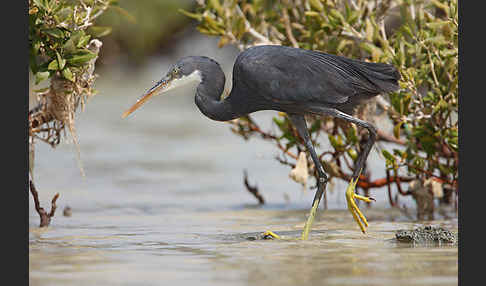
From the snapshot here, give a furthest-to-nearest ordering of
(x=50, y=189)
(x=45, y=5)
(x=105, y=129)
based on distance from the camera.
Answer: (x=105, y=129), (x=50, y=189), (x=45, y=5)

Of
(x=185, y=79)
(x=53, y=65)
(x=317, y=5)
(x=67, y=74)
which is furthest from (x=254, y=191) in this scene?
(x=53, y=65)

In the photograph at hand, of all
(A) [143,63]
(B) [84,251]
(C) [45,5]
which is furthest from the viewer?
(A) [143,63]

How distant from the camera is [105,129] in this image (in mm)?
15180

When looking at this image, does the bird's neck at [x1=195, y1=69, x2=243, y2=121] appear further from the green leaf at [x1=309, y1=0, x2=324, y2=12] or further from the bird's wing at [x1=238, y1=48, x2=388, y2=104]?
the green leaf at [x1=309, y1=0, x2=324, y2=12]

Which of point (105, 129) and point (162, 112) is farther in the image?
point (162, 112)

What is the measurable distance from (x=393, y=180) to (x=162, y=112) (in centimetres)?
1075

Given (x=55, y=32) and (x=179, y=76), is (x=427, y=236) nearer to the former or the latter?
(x=179, y=76)

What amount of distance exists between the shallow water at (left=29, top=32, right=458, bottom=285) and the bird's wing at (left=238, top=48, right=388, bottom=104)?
1.12 m

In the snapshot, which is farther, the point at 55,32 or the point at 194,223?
the point at 194,223

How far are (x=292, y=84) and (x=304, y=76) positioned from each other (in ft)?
0.41

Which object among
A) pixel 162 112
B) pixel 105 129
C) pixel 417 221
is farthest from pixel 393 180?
pixel 162 112

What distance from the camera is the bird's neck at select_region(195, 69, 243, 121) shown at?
22.6ft

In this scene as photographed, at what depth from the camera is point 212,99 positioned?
6961 mm

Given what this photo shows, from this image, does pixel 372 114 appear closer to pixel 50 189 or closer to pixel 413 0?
pixel 413 0
